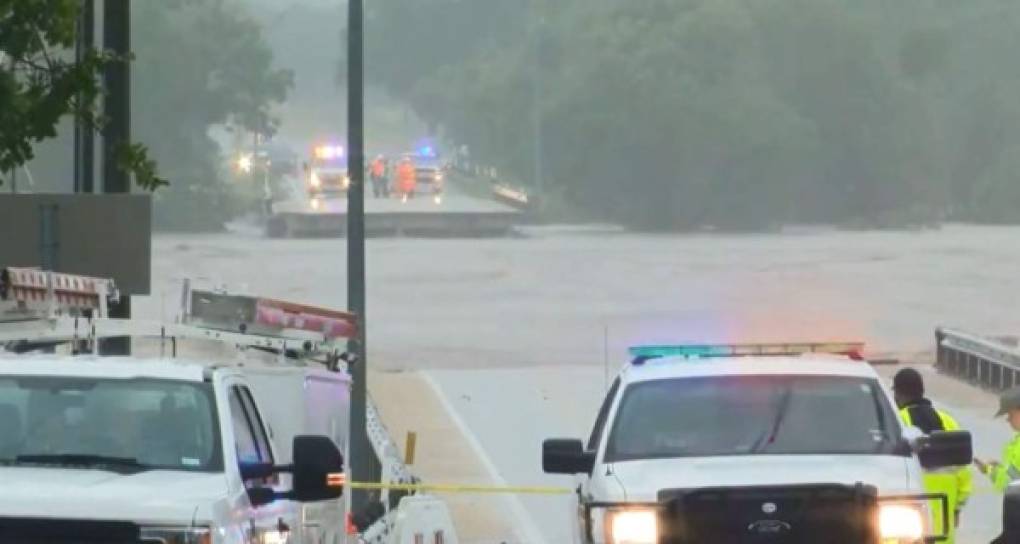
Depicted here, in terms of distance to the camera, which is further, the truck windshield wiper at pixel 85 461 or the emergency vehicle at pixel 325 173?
the emergency vehicle at pixel 325 173

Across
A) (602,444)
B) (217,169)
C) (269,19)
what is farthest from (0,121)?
(269,19)

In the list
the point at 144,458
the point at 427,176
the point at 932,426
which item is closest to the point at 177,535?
the point at 144,458

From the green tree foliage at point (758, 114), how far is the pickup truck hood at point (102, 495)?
325ft

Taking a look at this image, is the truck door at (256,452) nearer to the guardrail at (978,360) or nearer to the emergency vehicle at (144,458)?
the emergency vehicle at (144,458)

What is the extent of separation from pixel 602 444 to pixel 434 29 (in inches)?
5146

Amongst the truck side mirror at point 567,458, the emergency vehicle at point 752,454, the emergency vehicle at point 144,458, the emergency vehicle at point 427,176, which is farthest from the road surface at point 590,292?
the emergency vehicle at point 144,458

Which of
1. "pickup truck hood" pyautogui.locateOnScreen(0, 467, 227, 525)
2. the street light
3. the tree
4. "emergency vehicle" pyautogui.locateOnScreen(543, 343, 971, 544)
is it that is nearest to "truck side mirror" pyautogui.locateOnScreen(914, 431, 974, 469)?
"emergency vehicle" pyautogui.locateOnScreen(543, 343, 971, 544)

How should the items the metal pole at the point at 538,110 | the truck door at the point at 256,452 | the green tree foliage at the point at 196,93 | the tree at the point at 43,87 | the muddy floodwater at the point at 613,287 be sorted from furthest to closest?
the metal pole at the point at 538,110
the green tree foliage at the point at 196,93
the muddy floodwater at the point at 613,287
the tree at the point at 43,87
the truck door at the point at 256,452

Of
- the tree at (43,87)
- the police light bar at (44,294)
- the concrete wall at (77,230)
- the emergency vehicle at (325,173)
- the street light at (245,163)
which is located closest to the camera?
the police light bar at (44,294)

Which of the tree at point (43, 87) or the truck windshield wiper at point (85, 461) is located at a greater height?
the tree at point (43, 87)

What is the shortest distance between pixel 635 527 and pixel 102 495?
267 cm

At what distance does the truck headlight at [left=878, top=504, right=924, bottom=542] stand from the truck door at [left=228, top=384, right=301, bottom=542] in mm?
2543

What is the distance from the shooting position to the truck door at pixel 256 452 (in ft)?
33.9

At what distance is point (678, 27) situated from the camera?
361 ft
